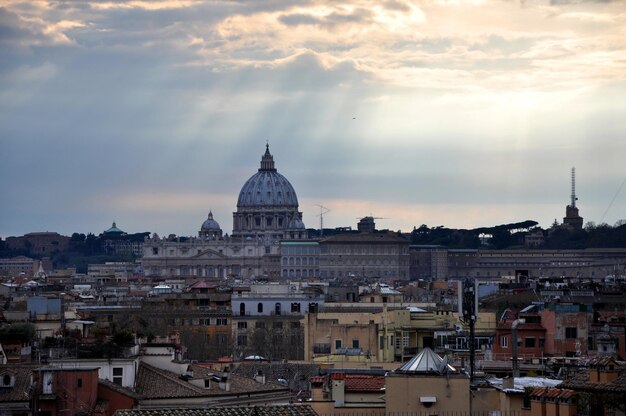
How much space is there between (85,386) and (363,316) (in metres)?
27.1

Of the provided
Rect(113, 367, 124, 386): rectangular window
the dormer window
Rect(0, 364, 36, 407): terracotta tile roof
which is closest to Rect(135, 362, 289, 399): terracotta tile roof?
Rect(113, 367, 124, 386): rectangular window

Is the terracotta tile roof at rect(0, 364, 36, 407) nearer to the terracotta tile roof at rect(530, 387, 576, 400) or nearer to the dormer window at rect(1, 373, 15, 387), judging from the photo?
the dormer window at rect(1, 373, 15, 387)

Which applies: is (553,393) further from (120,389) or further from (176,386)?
(176,386)

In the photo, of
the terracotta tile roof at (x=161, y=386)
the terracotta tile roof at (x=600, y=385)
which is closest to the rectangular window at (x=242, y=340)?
the terracotta tile roof at (x=161, y=386)

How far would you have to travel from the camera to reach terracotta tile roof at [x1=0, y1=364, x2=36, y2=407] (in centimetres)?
2447

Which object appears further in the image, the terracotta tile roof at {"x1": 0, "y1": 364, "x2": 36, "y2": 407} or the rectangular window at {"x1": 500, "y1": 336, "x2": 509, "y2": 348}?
the rectangular window at {"x1": 500, "y1": 336, "x2": 509, "y2": 348}

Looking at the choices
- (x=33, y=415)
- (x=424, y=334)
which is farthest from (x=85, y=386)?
(x=424, y=334)

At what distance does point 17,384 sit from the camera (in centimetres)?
2508

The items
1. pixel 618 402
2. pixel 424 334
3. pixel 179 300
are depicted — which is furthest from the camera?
A: pixel 179 300

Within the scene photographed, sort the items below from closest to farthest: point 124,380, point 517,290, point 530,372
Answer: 1. point 124,380
2. point 530,372
3. point 517,290

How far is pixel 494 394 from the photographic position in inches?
896

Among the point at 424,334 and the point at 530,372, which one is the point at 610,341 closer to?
the point at 530,372

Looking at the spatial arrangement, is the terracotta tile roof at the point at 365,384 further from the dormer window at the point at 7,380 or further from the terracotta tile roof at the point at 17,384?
the dormer window at the point at 7,380

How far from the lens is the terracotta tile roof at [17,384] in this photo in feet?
80.3
